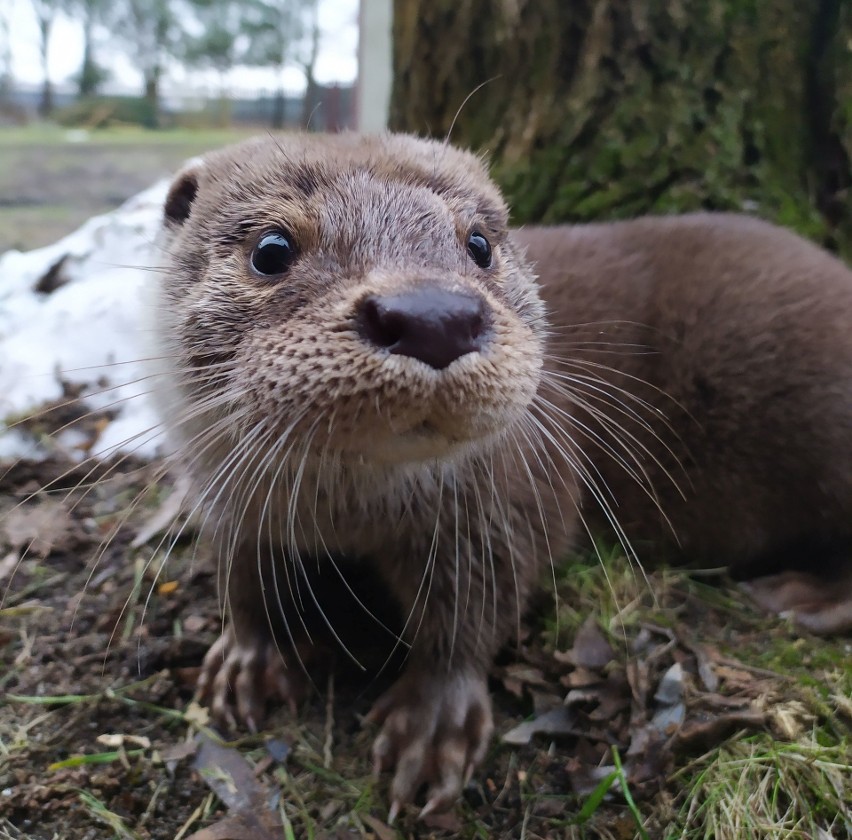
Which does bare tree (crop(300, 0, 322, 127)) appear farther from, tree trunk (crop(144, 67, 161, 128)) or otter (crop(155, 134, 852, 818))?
otter (crop(155, 134, 852, 818))

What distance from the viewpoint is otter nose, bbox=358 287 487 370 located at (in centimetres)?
108

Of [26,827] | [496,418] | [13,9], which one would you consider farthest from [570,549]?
[13,9]

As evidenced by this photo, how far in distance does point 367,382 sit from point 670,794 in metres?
1.06

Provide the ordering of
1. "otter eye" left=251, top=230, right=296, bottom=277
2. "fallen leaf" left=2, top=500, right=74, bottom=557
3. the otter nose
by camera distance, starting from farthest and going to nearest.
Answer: "fallen leaf" left=2, top=500, right=74, bottom=557 < "otter eye" left=251, top=230, right=296, bottom=277 < the otter nose

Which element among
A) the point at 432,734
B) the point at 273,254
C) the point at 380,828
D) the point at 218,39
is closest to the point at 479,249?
the point at 273,254

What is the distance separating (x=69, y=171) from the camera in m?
4.11

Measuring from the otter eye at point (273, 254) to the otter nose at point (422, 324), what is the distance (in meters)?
0.31

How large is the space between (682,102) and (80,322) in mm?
2606

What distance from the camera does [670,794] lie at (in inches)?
59.6

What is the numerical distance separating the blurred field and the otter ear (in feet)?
5.26

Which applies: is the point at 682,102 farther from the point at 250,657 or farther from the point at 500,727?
the point at 250,657

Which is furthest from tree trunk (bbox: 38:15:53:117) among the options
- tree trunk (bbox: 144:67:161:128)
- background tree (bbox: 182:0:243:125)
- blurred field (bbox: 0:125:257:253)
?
background tree (bbox: 182:0:243:125)

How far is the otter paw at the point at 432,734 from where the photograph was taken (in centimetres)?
158

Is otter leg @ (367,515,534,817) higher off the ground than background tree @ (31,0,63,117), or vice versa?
background tree @ (31,0,63,117)
